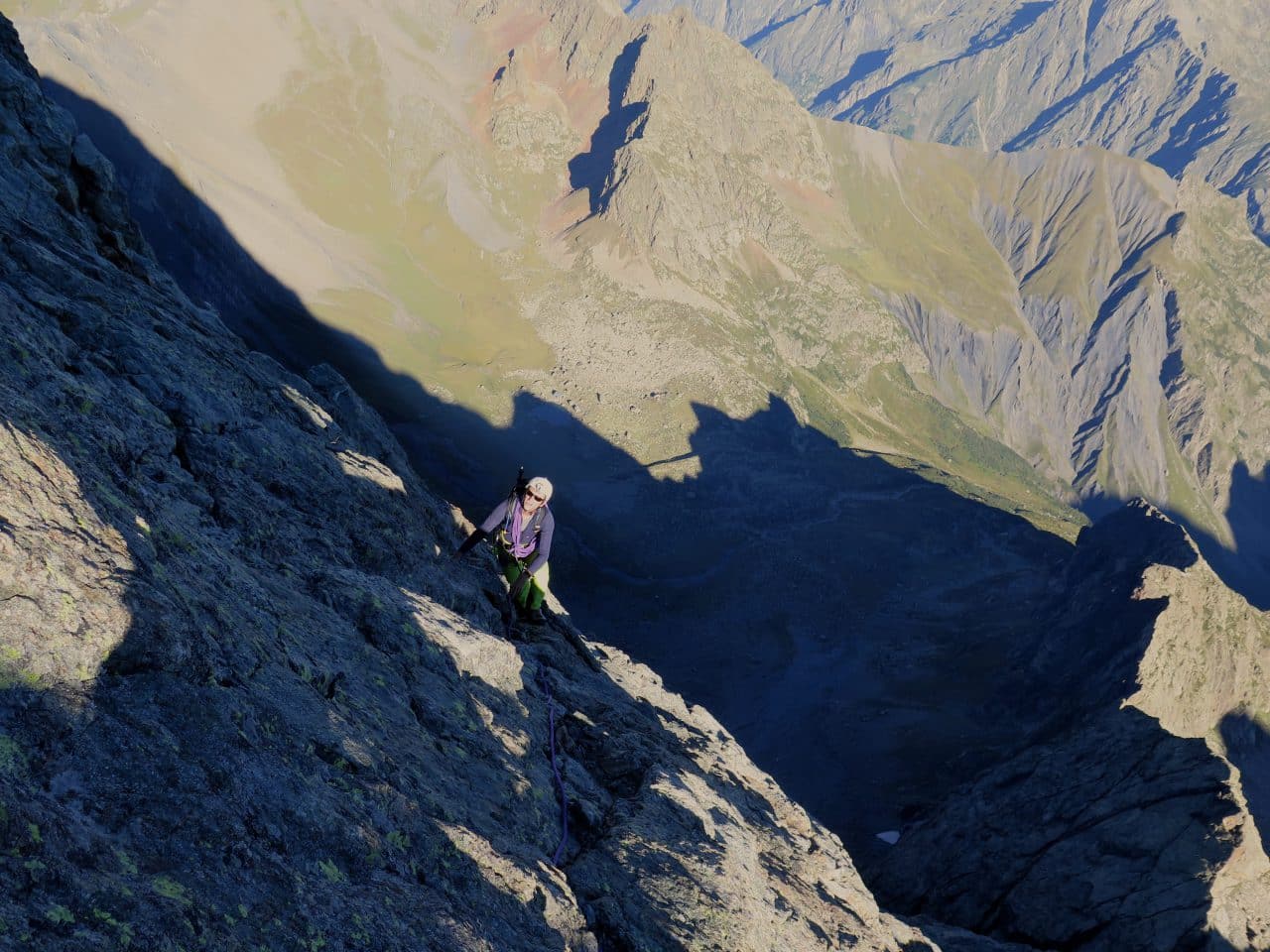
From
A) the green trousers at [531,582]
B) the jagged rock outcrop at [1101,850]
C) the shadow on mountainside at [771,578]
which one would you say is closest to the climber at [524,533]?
the green trousers at [531,582]

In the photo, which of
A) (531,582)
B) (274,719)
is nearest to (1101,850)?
(531,582)

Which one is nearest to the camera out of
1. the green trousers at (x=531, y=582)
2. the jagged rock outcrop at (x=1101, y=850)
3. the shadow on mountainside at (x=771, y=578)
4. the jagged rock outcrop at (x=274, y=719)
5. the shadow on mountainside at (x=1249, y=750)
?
the jagged rock outcrop at (x=274, y=719)

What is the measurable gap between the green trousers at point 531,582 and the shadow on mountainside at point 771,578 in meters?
67.1

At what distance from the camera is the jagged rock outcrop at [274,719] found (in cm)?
877

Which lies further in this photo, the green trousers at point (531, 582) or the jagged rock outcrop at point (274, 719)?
the green trousers at point (531, 582)

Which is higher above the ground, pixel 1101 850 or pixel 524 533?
pixel 1101 850

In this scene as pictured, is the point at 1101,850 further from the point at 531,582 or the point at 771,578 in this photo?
the point at 771,578

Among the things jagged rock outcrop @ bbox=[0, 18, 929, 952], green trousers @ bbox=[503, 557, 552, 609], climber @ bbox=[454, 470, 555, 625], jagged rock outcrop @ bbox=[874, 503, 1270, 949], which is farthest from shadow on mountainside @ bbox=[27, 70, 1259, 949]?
climber @ bbox=[454, 470, 555, 625]

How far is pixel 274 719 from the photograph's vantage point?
1167cm

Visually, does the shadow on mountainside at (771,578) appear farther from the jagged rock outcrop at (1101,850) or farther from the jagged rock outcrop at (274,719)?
the jagged rock outcrop at (274,719)

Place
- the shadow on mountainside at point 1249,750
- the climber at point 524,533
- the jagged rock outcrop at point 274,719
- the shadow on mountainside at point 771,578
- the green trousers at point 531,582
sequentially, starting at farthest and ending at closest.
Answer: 1. the shadow on mountainside at point 771,578
2. the shadow on mountainside at point 1249,750
3. the green trousers at point 531,582
4. the climber at point 524,533
5. the jagged rock outcrop at point 274,719

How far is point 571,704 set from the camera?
75.8 ft

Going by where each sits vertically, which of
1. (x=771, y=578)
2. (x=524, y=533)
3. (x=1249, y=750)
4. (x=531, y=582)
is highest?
(x=1249, y=750)

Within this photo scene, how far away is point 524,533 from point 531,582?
8.83 feet
